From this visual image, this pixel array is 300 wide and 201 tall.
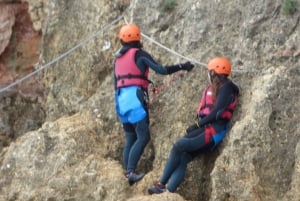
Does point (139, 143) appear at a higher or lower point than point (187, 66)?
lower

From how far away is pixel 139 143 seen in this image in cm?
1018

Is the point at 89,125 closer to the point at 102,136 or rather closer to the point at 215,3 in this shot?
the point at 102,136

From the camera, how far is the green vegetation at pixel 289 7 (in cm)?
1023

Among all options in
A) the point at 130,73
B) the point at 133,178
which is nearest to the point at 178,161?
the point at 133,178

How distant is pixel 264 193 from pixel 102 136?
2804mm

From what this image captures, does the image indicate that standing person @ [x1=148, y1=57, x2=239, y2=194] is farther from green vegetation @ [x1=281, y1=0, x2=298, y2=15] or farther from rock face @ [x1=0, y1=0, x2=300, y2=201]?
green vegetation @ [x1=281, y1=0, x2=298, y2=15]

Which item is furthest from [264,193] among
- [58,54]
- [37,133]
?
[58,54]

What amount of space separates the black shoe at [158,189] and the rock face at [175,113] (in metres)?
0.13

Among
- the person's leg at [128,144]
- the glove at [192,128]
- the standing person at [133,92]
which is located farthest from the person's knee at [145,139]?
the glove at [192,128]

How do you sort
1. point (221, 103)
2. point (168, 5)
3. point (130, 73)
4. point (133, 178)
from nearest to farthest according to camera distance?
point (221, 103), point (133, 178), point (130, 73), point (168, 5)

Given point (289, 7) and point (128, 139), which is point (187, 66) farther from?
point (289, 7)

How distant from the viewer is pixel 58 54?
42.3 ft

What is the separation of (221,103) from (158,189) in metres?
1.27

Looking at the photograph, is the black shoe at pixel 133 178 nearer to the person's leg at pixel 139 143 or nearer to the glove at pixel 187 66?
the person's leg at pixel 139 143
